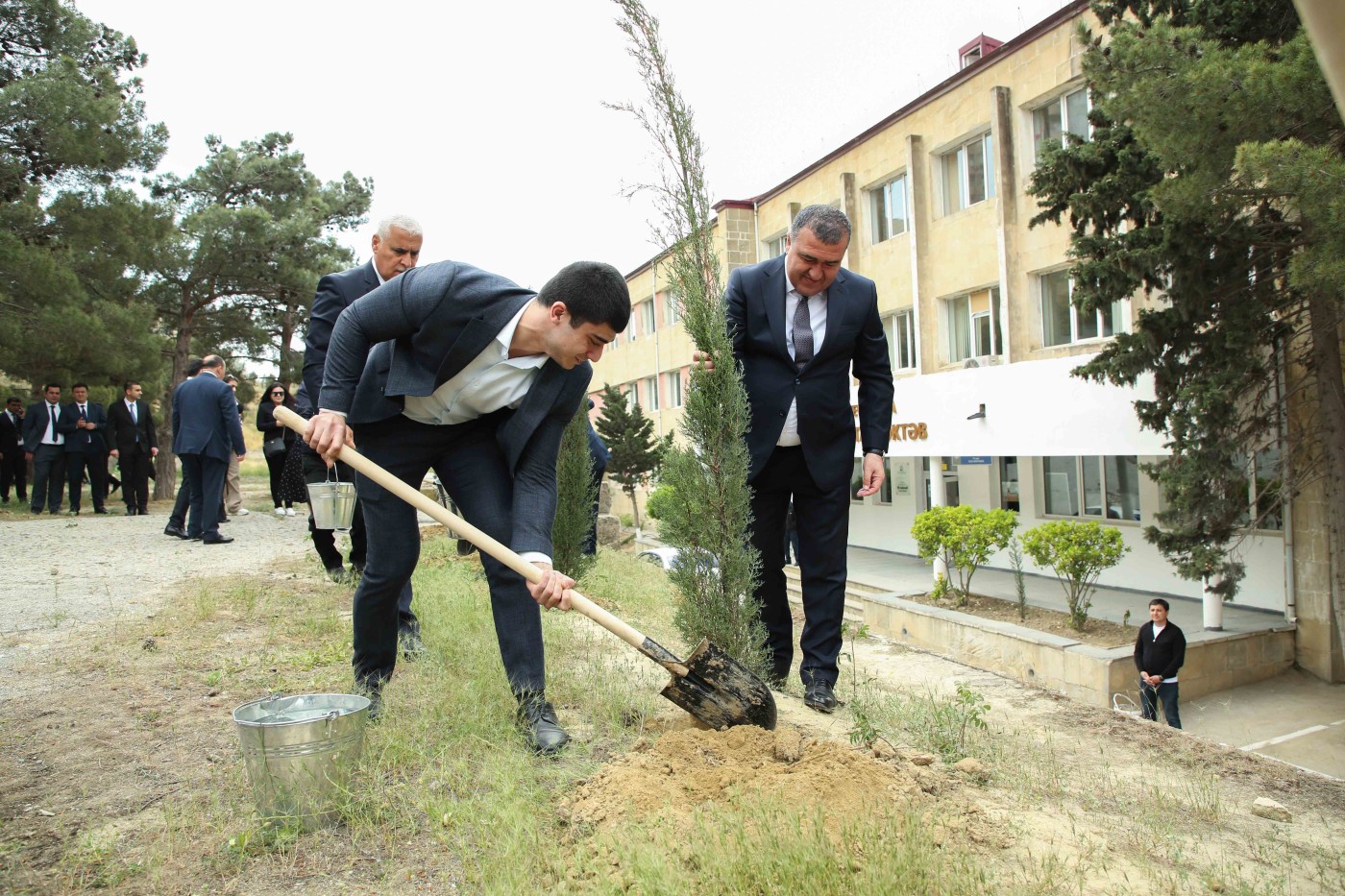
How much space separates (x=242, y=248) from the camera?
24391 millimetres

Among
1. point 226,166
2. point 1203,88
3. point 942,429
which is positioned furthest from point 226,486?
point 226,166

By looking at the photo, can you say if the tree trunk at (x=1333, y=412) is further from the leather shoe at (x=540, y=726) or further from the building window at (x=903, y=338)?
the leather shoe at (x=540, y=726)

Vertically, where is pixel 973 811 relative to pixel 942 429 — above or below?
below

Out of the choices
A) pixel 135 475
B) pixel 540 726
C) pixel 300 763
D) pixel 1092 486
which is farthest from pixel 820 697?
pixel 1092 486

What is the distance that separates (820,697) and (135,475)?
14909mm

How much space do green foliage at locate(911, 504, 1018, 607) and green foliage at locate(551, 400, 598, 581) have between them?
8.08m

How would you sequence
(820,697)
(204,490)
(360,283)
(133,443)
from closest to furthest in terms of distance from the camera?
(820,697) → (360,283) → (204,490) → (133,443)

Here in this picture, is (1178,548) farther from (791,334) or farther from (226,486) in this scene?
(226,486)

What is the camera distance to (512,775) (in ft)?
9.63

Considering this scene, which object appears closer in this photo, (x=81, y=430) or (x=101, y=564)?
(x=101, y=564)

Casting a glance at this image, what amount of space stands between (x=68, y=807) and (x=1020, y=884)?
9.11 ft

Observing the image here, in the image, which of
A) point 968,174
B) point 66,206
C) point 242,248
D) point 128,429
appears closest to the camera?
point 128,429

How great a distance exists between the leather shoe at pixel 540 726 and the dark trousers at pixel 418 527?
0.05 m

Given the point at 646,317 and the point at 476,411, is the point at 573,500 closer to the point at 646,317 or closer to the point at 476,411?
the point at 476,411
